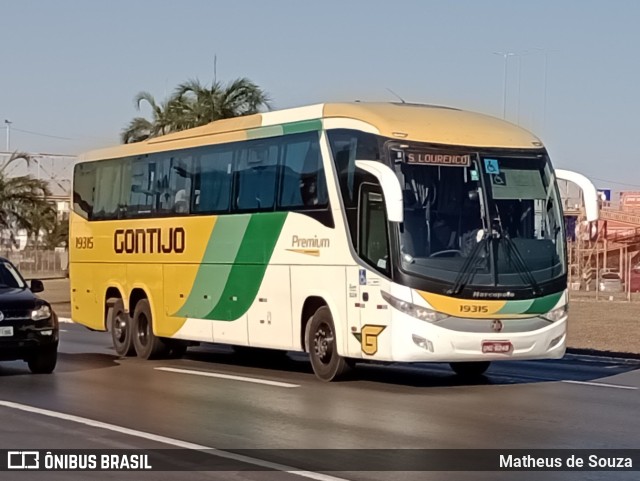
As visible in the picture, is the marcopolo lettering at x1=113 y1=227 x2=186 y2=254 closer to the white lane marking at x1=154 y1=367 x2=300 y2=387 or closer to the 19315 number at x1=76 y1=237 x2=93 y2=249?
the 19315 number at x1=76 y1=237 x2=93 y2=249

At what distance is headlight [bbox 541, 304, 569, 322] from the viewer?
1722 centimetres

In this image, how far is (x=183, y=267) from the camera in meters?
21.6

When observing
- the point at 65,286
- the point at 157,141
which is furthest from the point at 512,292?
the point at 65,286

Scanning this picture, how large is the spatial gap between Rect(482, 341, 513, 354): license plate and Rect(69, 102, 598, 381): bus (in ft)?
0.06

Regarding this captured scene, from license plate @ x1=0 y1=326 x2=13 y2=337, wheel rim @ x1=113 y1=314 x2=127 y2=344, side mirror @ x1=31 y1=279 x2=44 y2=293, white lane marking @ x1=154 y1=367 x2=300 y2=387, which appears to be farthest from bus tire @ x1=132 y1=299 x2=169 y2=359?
license plate @ x1=0 y1=326 x2=13 y2=337

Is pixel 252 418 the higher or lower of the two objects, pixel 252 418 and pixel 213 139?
the lower

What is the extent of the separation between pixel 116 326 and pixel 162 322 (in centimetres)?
158

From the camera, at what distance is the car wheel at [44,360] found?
18.9 meters

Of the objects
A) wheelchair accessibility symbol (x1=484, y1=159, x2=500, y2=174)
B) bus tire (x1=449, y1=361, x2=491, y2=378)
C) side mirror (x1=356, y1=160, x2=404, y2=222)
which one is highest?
wheelchair accessibility symbol (x1=484, y1=159, x2=500, y2=174)

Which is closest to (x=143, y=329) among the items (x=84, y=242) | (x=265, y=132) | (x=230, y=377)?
(x=84, y=242)

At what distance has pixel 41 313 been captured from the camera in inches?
738

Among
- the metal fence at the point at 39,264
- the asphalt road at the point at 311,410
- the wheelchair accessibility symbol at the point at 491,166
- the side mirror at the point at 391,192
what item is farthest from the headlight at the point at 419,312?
the metal fence at the point at 39,264

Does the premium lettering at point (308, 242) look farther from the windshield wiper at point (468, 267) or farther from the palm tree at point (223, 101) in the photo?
the palm tree at point (223, 101)

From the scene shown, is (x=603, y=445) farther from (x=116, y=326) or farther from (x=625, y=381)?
(x=116, y=326)
